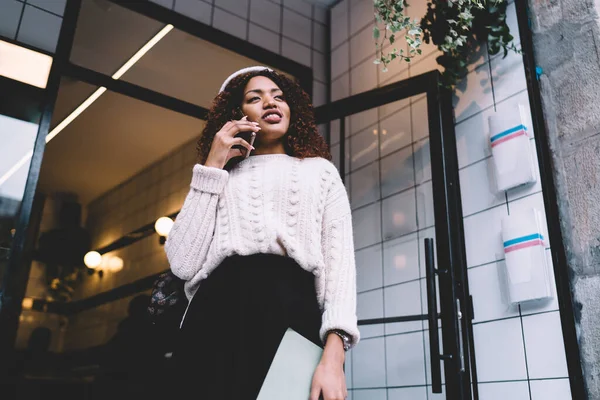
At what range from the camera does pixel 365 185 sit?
2.82 metres

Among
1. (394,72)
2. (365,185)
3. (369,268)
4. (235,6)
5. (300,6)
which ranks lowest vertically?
(369,268)

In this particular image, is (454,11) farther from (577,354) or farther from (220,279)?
(220,279)

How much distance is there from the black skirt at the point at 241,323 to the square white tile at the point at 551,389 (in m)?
1.12

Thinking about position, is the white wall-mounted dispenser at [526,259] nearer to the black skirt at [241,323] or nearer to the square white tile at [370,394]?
the square white tile at [370,394]

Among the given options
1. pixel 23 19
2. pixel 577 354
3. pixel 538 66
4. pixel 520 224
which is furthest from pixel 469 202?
pixel 23 19

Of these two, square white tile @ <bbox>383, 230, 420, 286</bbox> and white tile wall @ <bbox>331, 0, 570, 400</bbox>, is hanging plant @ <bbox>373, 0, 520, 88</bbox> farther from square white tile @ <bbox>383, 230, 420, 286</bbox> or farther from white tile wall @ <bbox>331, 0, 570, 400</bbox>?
square white tile @ <bbox>383, 230, 420, 286</bbox>

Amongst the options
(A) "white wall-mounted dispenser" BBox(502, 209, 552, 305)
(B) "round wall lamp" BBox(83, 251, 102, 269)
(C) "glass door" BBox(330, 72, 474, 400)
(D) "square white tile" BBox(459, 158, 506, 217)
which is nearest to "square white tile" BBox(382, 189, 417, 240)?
(C) "glass door" BBox(330, 72, 474, 400)

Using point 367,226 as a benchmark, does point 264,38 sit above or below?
above

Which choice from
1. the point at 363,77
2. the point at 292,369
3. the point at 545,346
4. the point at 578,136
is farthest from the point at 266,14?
the point at 292,369

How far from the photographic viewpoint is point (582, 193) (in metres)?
1.92

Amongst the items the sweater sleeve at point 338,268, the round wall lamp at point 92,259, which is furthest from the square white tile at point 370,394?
the round wall lamp at point 92,259

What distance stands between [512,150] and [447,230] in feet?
1.34

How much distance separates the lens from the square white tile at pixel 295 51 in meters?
3.41

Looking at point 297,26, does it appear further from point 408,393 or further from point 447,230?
point 408,393
